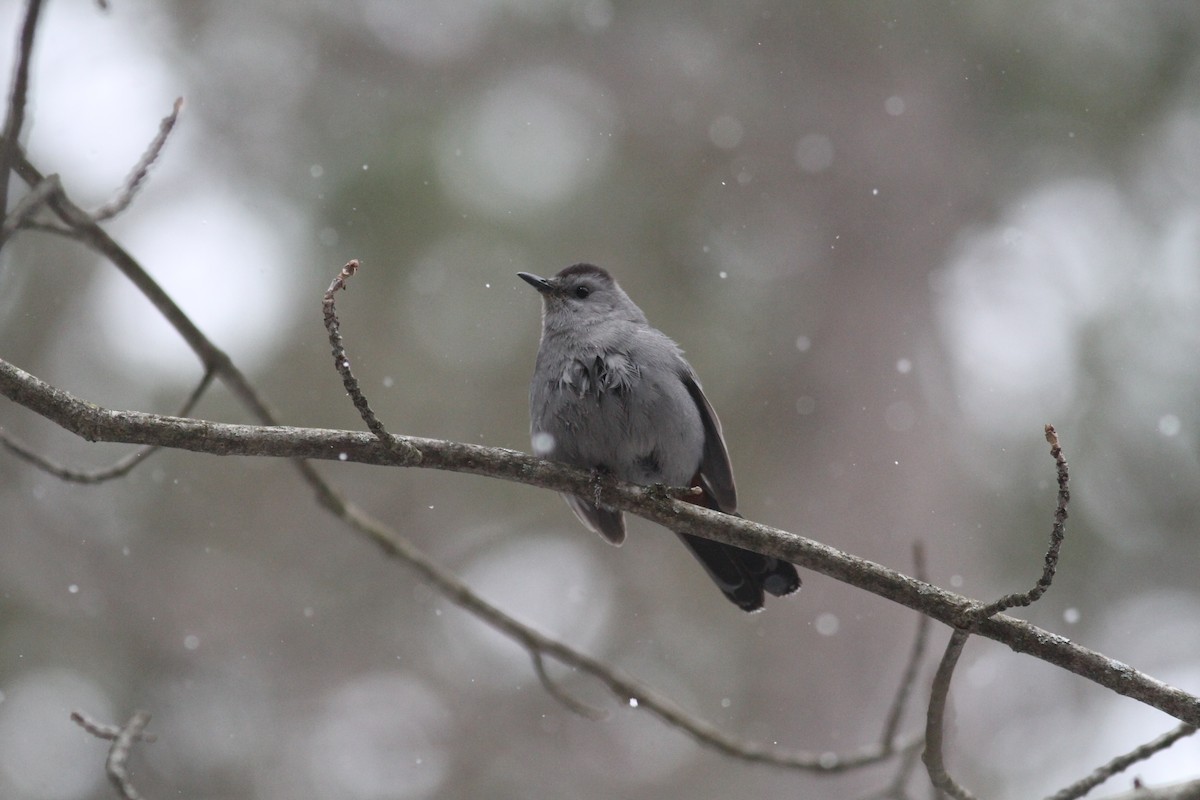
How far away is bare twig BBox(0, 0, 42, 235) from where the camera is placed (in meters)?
1.90

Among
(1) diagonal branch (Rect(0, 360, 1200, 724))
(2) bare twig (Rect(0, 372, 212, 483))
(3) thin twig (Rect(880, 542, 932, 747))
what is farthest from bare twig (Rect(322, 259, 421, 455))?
(3) thin twig (Rect(880, 542, 932, 747))

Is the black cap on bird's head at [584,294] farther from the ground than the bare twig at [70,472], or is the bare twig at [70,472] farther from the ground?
the black cap on bird's head at [584,294]

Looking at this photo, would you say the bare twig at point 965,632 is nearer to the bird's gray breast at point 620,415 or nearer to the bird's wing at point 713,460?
the bird's gray breast at point 620,415

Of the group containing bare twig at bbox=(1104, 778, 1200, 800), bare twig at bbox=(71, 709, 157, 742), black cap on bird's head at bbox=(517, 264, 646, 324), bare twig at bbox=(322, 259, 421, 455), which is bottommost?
bare twig at bbox=(71, 709, 157, 742)

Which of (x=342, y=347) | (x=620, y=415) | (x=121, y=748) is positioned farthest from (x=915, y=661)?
(x=121, y=748)

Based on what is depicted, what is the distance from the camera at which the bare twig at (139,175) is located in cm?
310

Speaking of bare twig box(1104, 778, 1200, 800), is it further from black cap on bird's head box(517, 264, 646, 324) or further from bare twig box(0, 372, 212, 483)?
bare twig box(0, 372, 212, 483)

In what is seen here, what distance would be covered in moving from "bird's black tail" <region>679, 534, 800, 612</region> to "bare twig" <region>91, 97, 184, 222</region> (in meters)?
2.35

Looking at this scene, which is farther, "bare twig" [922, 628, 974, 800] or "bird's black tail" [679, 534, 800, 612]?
"bird's black tail" [679, 534, 800, 612]

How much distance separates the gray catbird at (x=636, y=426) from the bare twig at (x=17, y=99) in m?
2.22

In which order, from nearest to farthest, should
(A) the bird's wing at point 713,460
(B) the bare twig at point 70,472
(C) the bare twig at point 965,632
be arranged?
(C) the bare twig at point 965,632
(B) the bare twig at point 70,472
(A) the bird's wing at point 713,460

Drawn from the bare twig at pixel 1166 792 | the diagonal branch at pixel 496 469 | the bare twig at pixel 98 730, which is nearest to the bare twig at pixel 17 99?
the diagonal branch at pixel 496 469

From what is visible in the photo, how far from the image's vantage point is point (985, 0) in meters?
7.51

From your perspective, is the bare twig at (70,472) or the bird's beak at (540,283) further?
the bird's beak at (540,283)
